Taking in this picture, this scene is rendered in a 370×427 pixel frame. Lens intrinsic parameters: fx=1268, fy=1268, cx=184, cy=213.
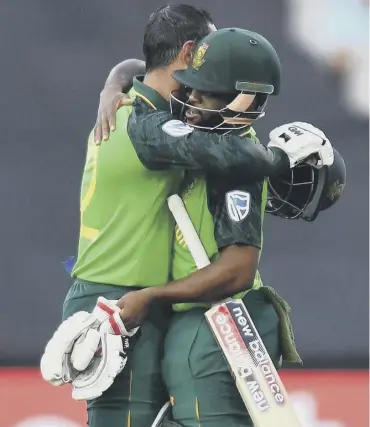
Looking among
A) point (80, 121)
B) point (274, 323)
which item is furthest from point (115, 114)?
point (80, 121)

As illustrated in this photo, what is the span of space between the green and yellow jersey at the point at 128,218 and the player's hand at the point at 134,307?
98mm

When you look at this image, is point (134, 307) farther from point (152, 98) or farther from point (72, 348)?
point (152, 98)

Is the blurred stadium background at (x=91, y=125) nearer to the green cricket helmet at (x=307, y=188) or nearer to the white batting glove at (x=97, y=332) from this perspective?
the green cricket helmet at (x=307, y=188)

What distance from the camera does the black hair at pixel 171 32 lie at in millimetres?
3418

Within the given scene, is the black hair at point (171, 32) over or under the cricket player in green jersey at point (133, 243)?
over

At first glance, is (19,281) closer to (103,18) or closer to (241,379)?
(103,18)

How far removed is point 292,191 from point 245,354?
1.65 feet

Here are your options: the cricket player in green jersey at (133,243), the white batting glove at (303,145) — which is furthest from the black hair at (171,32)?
the white batting glove at (303,145)

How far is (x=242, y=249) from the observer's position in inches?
127

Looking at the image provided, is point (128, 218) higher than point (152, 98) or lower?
lower

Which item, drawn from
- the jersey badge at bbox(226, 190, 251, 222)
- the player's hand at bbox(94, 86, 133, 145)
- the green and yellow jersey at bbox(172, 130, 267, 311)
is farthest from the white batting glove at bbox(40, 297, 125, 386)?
the player's hand at bbox(94, 86, 133, 145)

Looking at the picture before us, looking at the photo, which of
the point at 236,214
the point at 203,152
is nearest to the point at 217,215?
the point at 236,214

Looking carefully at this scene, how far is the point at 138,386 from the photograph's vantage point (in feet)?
10.8

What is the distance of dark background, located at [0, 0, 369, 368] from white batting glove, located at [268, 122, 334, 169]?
234 centimetres
